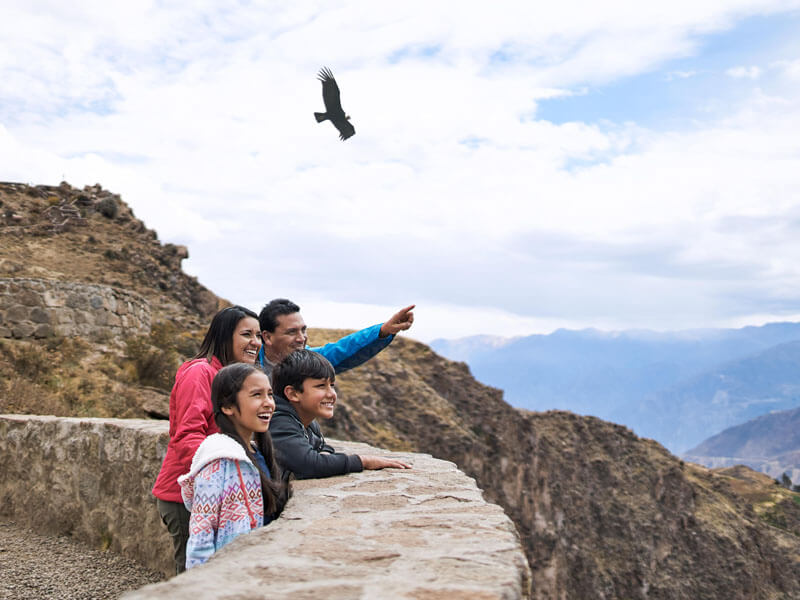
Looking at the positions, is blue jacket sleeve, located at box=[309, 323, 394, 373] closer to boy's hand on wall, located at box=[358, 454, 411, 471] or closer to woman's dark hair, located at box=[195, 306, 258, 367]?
boy's hand on wall, located at box=[358, 454, 411, 471]

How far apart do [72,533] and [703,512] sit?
5827 centimetres

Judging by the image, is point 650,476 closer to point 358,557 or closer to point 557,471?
point 557,471

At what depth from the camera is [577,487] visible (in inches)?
2071

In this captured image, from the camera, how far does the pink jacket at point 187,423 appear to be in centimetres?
349

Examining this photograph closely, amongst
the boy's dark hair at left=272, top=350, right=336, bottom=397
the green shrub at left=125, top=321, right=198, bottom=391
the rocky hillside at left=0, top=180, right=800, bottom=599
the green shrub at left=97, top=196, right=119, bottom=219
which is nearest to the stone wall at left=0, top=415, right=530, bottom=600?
the boy's dark hair at left=272, top=350, right=336, bottom=397

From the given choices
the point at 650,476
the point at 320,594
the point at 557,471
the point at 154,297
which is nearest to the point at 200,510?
the point at 320,594

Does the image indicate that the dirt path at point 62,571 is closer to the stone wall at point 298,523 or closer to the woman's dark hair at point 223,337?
A: the stone wall at point 298,523

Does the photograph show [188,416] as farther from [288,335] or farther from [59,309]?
[59,309]

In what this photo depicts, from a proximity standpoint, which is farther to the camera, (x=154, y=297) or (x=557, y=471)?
(x=557, y=471)

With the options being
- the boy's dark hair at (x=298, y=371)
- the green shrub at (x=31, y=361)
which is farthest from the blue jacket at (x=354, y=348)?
the green shrub at (x=31, y=361)

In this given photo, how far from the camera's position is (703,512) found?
182 feet

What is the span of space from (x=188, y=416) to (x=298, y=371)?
661 mm

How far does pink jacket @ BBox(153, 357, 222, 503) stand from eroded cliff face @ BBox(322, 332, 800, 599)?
118 ft

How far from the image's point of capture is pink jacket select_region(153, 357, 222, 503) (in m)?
3.49
